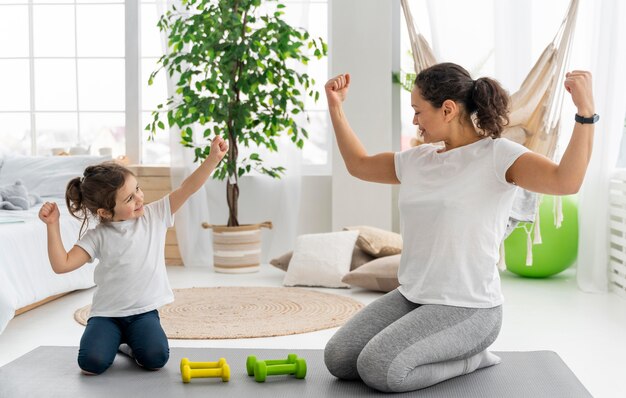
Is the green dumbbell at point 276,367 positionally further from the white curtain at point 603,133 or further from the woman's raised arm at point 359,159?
the white curtain at point 603,133

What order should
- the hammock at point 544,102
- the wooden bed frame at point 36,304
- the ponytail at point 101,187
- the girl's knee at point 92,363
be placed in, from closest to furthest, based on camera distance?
the girl's knee at point 92,363, the ponytail at point 101,187, the wooden bed frame at point 36,304, the hammock at point 544,102

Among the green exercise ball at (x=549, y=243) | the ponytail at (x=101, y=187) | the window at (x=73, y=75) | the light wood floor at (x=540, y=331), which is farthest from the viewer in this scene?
the window at (x=73, y=75)

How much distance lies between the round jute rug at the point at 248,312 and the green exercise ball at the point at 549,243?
1.09 m

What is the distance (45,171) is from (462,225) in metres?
3.18

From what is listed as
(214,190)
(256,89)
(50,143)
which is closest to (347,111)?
(256,89)

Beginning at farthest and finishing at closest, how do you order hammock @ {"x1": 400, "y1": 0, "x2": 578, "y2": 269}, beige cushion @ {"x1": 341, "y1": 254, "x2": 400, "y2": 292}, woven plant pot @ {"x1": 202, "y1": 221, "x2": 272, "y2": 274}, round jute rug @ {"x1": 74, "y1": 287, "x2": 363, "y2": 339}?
woven plant pot @ {"x1": 202, "y1": 221, "x2": 272, "y2": 274} → hammock @ {"x1": 400, "y1": 0, "x2": 578, "y2": 269} → beige cushion @ {"x1": 341, "y1": 254, "x2": 400, "y2": 292} → round jute rug @ {"x1": 74, "y1": 287, "x2": 363, "y2": 339}

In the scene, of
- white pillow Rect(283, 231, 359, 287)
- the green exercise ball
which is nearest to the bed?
white pillow Rect(283, 231, 359, 287)

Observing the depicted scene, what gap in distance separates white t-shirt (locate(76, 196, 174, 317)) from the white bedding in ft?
1.98

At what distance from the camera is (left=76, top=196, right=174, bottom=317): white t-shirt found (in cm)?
258

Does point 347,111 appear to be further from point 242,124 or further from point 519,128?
point 519,128

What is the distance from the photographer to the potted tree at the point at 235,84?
473cm

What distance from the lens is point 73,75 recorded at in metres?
5.56

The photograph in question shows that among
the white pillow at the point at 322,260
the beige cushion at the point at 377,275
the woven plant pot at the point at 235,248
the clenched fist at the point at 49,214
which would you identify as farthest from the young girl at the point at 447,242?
the woven plant pot at the point at 235,248

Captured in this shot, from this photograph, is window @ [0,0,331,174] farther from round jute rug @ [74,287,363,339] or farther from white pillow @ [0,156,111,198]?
round jute rug @ [74,287,363,339]
